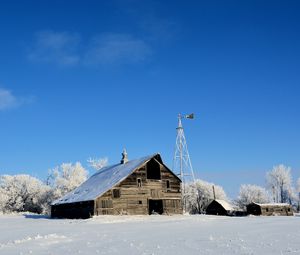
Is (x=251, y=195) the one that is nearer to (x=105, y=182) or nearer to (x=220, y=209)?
(x=220, y=209)

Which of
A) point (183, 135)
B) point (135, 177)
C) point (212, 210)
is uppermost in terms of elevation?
point (183, 135)

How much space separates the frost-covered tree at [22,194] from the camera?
267ft

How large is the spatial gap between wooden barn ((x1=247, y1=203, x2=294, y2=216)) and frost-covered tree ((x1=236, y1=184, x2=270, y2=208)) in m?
34.9

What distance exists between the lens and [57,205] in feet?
167

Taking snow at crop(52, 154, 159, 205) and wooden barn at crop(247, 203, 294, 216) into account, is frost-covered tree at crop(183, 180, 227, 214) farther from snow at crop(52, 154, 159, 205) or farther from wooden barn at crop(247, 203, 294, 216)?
snow at crop(52, 154, 159, 205)

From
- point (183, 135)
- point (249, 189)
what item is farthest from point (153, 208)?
point (249, 189)

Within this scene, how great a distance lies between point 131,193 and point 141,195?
1396 millimetres

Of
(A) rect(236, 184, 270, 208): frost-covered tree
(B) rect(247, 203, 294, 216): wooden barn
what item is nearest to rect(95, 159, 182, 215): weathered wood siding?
(B) rect(247, 203, 294, 216): wooden barn

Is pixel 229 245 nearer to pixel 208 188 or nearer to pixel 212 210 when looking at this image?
pixel 212 210

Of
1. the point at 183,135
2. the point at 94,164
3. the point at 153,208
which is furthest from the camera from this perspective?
the point at 94,164

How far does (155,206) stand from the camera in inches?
1900

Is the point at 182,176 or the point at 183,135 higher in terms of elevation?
the point at 183,135

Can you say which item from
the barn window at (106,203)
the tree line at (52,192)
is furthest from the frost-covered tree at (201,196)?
the barn window at (106,203)

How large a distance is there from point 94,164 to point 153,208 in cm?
2957
